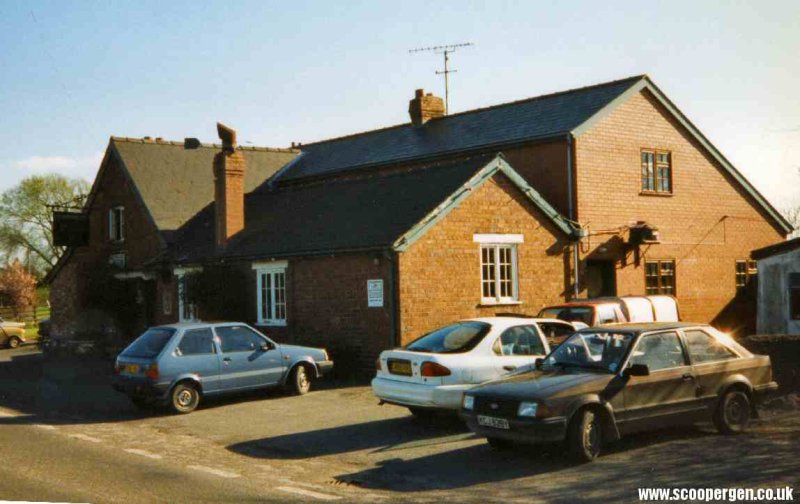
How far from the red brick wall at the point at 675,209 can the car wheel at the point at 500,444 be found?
1357 centimetres

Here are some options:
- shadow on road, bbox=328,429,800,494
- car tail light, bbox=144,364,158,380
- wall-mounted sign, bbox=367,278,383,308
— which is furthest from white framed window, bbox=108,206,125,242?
shadow on road, bbox=328,429,800,494

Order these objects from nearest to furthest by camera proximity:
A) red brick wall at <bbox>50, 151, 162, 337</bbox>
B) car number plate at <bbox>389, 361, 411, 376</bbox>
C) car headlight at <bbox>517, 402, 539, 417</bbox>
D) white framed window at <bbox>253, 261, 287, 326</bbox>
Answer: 1. car headlight at <bbox>517, 402, 539, 417</bbox>
2. car number plate at <bbox>389, 361, 411, 376</bbox>
3. white framed window at <bbox>253, 261, 287, 326</bbox>
4. red brick wall at <bbox>50, 151, 162, 337</bbox>

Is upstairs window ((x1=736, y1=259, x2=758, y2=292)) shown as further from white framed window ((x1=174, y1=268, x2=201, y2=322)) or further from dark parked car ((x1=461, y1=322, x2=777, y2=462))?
dark parked car ((x1=461, y1=322, x2=777, y2=462))

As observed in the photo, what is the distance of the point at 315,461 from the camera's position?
11273mm

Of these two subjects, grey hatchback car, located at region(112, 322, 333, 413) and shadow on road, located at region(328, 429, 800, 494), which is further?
grey hatchback car, located at region(112, 322, 333, 413)

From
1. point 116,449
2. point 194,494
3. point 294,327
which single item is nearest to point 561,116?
point 294,327

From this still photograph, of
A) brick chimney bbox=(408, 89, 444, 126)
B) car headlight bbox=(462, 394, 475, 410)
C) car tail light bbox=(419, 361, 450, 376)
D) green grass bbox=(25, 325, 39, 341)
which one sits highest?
brick chimney bbox=(408, 89, 444, 126)

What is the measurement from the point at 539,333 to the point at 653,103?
1575cm

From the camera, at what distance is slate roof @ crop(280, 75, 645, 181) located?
26.1m

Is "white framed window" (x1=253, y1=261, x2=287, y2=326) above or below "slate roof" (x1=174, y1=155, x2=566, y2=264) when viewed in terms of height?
below

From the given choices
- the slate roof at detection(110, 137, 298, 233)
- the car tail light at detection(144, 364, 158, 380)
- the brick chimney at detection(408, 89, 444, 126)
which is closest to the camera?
the car tail light at detection(144, 364, 158, 380)

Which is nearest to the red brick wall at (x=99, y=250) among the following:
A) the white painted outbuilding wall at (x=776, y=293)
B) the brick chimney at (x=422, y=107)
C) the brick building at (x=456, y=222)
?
the brick building at (x=456, y=222)

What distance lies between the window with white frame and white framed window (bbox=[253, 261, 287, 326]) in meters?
5.18

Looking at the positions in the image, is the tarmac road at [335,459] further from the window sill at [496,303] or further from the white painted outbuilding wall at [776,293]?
the white painted outbuilding wall at [776,293]
